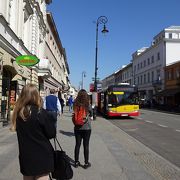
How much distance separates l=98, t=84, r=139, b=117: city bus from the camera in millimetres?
27594

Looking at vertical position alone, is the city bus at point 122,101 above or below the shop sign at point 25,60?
→ below

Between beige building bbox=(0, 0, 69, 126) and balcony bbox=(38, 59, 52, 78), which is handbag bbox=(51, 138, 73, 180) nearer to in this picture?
beige building bbox=(0, 0, 69, 126)

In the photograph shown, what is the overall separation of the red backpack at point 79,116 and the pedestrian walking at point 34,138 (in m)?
3.77

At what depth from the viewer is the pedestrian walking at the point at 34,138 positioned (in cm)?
392

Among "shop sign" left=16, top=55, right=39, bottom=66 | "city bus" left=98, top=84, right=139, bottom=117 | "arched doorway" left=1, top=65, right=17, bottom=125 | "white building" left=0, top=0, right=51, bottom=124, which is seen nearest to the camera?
"white building" left=0, top=0, right=51, bottom=124

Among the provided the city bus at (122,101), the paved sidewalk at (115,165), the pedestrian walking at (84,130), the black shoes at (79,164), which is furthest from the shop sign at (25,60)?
the city bus at (122,101)

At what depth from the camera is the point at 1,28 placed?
16.0 m

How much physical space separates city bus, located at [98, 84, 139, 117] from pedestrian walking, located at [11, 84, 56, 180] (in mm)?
23627

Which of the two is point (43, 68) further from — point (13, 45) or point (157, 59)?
point (157, 59)

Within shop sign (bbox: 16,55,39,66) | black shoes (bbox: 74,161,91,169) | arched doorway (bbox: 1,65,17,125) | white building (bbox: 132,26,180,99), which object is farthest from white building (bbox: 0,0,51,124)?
white building (bbox: 132,26,180,99)

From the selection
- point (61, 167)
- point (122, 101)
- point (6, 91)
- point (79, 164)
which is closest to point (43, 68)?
point (122, 101)

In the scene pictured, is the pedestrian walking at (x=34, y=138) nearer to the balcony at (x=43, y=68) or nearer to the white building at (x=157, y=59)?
the balcony at (x=43, y=68)

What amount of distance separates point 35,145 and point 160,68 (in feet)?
202

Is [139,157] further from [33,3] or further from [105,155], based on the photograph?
[33,3]
